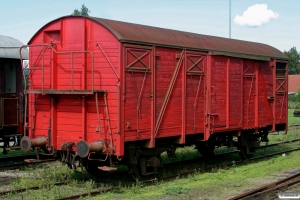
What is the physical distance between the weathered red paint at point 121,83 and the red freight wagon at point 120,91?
0.02m

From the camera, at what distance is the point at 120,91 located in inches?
389

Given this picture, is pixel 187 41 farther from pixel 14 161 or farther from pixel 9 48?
pixel 14 161

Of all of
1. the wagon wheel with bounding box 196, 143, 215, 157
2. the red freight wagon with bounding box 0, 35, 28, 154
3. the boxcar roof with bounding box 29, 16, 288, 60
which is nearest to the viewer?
the boxcar roof with bounding box 29, 16, 288, 60

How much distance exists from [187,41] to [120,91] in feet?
10.8

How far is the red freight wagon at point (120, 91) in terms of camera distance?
10008mm

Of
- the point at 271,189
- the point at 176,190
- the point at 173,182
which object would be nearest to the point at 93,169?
the point at 173,182

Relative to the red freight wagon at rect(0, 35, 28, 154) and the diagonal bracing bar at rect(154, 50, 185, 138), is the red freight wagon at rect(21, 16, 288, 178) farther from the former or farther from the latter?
the red freight wagon at rect(0, 35, 28, 154)

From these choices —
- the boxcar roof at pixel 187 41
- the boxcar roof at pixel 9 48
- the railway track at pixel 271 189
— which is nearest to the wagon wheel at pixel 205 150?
the boxcar roof at pixel 187 41

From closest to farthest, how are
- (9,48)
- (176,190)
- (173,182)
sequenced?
(176,190) → (173,182) → (9,48)

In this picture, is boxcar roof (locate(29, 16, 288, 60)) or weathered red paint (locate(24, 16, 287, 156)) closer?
weathered red paint (locate(24, 16, 287, 156))

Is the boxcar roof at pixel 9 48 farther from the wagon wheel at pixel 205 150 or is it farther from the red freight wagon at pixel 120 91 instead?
the wagon wheel at pixel 205 150

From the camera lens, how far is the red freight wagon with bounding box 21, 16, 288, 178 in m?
10.0

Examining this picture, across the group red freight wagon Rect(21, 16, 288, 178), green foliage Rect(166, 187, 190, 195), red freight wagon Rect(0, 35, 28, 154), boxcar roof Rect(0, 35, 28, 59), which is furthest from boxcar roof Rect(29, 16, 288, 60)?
red freight wagon Rect(0, 35, 28, 154)

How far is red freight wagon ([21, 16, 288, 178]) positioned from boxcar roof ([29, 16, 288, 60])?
0.12 ft
